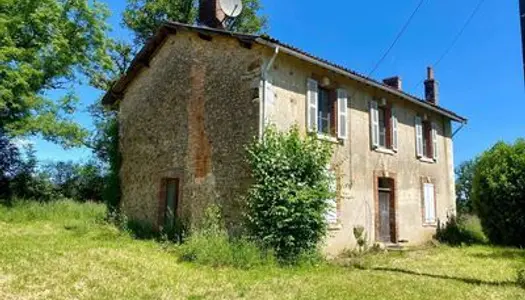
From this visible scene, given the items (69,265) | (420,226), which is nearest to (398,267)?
(420,226)

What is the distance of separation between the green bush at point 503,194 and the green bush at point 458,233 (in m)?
0.75

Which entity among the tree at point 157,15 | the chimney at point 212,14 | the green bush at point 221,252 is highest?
the tree at point 157,15

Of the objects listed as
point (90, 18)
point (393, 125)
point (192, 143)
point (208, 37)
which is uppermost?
point (90, 18)

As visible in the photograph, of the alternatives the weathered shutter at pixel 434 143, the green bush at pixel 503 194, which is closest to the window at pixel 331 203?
the weathered shutter at pixel 434 143

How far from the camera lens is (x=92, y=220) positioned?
15.0 m

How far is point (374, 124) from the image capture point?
14180 millimetres

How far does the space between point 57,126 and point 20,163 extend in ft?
8.56

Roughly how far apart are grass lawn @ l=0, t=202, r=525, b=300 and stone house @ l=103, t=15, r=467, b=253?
5.88ft

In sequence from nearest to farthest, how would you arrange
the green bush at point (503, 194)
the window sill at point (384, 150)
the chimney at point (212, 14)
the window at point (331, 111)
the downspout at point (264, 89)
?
the downspout at point (264, 89) < the window at point (331, 111) < the chimney at point (212, 14) < the window sill at point (384, 150) < the green bush at point (503, 194)

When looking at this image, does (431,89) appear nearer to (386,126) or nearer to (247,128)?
(386,126)

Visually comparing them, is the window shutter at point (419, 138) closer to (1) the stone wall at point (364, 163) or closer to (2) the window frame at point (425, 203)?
(1) the stone wall at point (364, 163)

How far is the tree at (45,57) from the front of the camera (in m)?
17.4

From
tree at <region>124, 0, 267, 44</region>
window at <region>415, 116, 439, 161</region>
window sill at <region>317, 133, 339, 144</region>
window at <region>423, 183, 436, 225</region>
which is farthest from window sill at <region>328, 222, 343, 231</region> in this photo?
tree at <region>124, 0, 267, 44</region>

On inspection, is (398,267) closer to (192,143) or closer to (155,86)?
(192,143)
